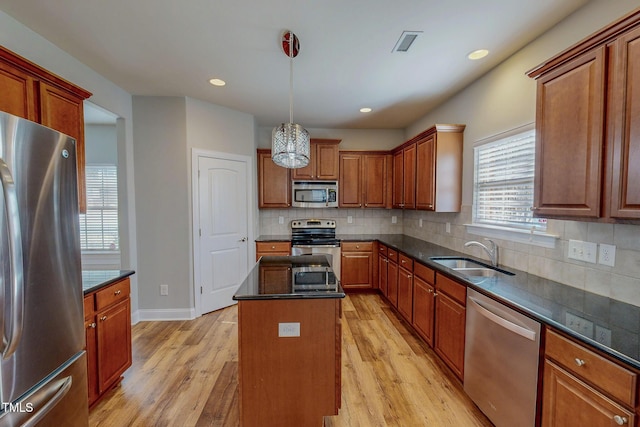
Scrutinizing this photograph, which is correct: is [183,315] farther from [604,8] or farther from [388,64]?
[604,8]

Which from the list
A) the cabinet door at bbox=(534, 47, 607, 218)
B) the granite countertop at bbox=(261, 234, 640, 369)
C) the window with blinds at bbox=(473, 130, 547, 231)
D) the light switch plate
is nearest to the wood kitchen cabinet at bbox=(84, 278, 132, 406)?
the light switch plate

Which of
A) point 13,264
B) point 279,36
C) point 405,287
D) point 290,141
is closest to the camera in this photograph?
point 13,264

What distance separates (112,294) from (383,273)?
124 inches

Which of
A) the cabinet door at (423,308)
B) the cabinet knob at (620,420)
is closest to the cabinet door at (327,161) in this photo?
the cabinet door at (423,308)

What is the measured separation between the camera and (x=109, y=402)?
1914 millimetres

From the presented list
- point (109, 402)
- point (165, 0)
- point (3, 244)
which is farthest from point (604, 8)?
point (109, 402)

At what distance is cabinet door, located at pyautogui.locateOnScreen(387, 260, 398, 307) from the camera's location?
3327 mm

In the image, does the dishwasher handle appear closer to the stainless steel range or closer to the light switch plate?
the light switch plate

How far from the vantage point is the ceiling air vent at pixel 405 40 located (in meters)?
1.93

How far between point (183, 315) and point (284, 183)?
7.68 feet

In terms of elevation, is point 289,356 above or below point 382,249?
below

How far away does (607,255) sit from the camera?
151cm

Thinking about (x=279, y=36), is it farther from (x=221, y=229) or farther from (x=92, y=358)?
(x=92, y=358)

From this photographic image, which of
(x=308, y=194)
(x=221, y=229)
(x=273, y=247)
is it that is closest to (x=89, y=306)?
(x=221, y=229)
